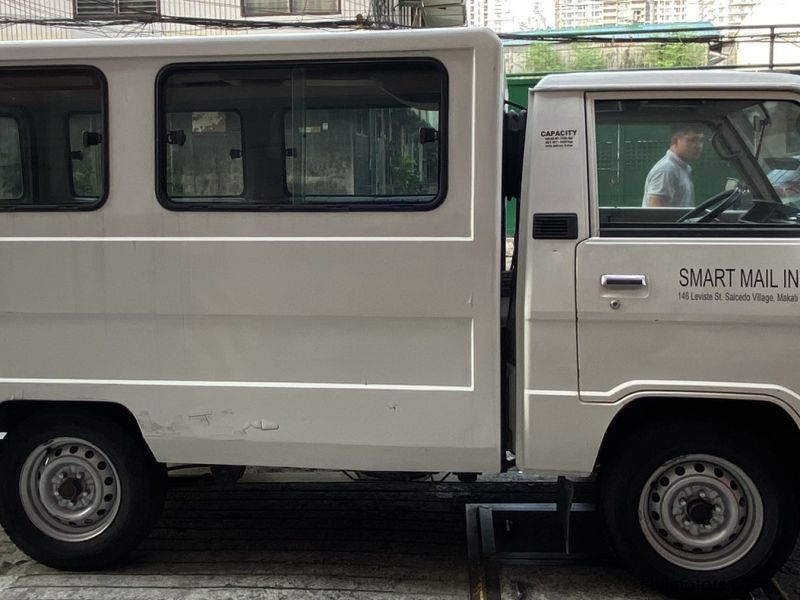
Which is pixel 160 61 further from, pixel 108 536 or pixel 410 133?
pixel 108 536

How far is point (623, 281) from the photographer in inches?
124

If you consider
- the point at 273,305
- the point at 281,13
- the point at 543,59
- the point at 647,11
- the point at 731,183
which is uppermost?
the point at 647,11

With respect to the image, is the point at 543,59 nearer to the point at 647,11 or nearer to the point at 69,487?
the point at 647,11

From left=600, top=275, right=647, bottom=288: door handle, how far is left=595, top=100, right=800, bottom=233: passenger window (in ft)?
0.69

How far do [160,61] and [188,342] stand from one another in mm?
1288

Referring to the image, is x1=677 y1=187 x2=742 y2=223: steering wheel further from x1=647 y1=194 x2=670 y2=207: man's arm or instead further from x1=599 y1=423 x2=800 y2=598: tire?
x1=599 y1=423 x2=800 y2=598: tire

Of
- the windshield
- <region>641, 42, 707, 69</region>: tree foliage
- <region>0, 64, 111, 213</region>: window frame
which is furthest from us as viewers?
<region>641, 42, 707, 69</region>: tree foliage

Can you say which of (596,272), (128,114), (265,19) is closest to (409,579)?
(596,272)

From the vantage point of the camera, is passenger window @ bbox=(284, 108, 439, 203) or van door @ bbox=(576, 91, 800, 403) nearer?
van door @ bbox=(576, 91, 800, 403)

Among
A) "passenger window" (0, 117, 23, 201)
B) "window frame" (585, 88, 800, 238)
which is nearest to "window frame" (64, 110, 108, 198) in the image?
"passenger window" (0, 117, 23, 201)

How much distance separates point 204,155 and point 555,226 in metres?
1.63

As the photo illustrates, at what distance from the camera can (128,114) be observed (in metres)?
3.44

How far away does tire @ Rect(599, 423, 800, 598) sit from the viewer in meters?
3.24

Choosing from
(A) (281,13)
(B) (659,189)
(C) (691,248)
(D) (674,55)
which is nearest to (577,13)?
(D) (674,55)
